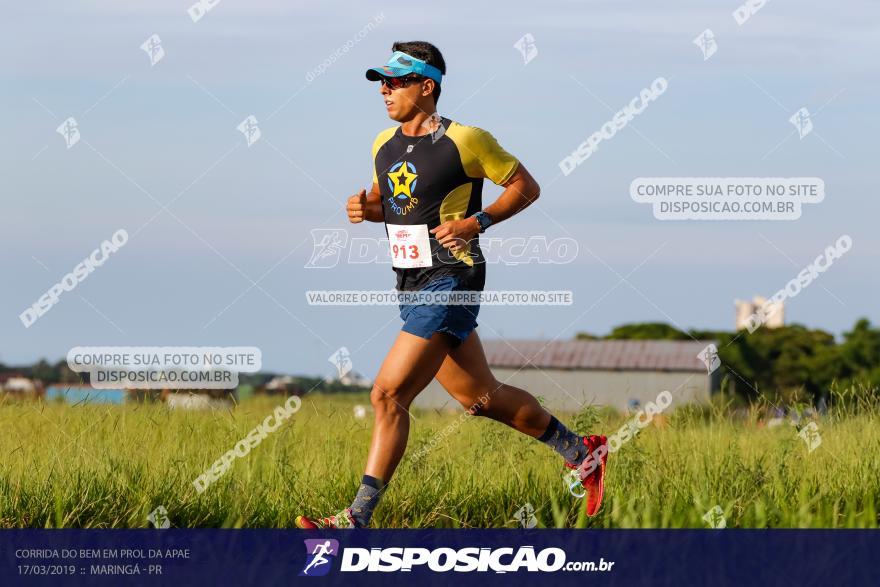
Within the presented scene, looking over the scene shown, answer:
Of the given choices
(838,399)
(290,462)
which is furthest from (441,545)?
(838,399)

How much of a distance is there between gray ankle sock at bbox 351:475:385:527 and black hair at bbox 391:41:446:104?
2.18 m

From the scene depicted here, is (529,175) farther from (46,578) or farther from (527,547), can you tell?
(46,578)

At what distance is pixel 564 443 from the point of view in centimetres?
747

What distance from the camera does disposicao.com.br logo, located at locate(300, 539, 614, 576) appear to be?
6.06m

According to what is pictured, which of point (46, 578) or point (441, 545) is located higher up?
point (441, 545)

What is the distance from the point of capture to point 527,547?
6.15 m

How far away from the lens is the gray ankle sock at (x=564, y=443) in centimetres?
745

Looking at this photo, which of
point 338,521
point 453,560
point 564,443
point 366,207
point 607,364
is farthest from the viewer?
point 607,364

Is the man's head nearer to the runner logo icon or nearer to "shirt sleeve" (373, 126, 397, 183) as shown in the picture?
"shirt sleeve" (373, 126, 397, 183)

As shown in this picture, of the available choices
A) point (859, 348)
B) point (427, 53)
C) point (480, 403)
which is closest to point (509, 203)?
point (427, 53)

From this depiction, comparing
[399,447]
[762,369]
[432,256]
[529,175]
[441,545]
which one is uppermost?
[762,369]

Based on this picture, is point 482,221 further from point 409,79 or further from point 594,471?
point 594,471

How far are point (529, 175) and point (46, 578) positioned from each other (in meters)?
3.32

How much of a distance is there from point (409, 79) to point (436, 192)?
686 millimetres
